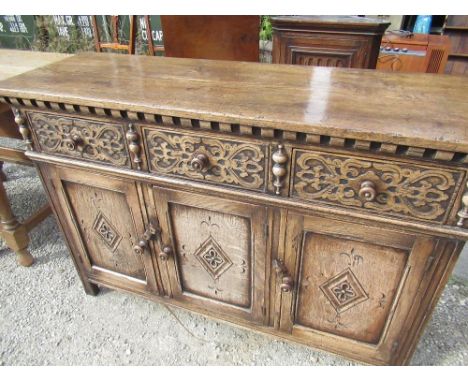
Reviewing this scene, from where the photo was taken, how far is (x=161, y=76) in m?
1.10

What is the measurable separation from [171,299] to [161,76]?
2.74ft

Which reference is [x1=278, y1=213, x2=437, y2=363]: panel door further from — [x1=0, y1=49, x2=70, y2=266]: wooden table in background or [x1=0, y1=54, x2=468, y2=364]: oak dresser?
[x1=0, y1=49, x2=70, y2=266]: wooden table in background

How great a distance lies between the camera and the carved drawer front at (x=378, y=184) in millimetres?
778

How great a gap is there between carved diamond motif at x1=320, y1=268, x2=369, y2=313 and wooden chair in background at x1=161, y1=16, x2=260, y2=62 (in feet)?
4.32

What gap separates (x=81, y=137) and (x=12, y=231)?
3.01 feet

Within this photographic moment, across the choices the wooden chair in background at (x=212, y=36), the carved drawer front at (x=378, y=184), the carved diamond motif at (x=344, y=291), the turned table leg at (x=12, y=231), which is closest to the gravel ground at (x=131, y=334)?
the turned table leg at (x=12, y=231)

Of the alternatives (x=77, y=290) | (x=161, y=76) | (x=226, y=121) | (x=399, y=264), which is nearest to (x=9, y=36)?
(x=77, y=290)

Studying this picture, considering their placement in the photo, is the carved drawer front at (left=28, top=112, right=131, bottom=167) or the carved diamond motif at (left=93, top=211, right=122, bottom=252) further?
the carved diamond motif at (left=93, top=211, right=122, bottom=252)

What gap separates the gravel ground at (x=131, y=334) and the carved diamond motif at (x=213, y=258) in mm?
366

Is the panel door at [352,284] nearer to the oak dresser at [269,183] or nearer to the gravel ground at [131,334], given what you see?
the oak dresser at [269,183]

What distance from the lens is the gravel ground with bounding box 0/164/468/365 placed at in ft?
4.42

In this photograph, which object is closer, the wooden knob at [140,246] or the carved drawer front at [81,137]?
the carved drawer front at [81,137]

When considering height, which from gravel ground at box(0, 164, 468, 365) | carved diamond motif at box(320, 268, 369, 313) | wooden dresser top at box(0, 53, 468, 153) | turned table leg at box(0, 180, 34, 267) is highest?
wooden dresser top at box(0, 53, 468, 153)

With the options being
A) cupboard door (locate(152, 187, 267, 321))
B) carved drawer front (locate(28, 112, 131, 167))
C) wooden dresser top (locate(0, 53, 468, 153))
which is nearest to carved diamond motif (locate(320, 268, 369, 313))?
cupboard door (locate(152, 187, 267, 321))
